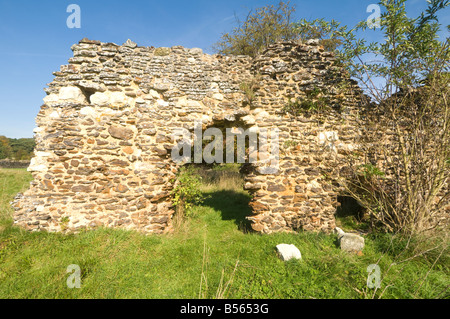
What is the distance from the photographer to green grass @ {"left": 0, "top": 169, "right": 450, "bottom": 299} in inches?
101

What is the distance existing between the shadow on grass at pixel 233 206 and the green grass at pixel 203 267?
877 mm

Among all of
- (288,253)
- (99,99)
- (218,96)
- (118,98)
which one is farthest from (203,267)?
(99,99)

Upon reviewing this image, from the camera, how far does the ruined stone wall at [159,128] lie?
4.16m

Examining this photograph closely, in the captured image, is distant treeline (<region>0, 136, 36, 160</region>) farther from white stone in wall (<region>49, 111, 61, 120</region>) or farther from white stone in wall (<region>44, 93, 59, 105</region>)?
white stone in wall (<region>49, 111, 61, 120</region>)

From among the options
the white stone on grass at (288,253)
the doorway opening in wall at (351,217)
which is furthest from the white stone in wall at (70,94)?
the doorway opening in wall at (351,217)

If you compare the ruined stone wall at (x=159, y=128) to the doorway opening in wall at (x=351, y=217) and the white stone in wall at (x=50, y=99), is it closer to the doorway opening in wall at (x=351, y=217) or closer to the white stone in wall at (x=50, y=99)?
the white stone in wall at (x=50, y=99)

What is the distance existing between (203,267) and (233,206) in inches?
147

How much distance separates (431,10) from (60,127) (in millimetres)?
8007

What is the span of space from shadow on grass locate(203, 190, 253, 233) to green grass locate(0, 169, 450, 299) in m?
0.88

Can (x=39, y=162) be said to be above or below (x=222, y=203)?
above

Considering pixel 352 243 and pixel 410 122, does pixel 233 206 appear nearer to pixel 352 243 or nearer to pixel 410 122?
pixel 352 243

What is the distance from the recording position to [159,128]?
14.7ft

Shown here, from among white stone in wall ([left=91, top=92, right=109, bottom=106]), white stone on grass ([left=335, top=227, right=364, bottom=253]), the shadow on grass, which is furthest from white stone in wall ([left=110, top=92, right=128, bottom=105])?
white stone on grass ([left=335, top=227, right=364, bottom=253])
